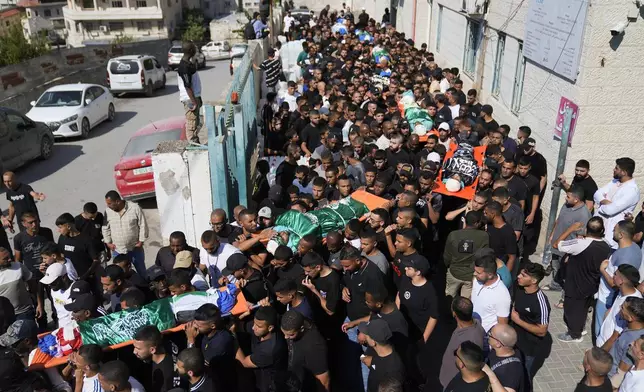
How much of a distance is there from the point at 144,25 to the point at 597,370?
227 ft

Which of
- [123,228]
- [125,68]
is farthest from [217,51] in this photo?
[123,228]

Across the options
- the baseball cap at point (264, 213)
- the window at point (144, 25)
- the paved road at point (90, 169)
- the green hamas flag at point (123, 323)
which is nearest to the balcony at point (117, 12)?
the window at point (144, 25)

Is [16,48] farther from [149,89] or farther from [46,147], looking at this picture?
[46,147]

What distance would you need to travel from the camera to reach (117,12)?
6538 centimetres

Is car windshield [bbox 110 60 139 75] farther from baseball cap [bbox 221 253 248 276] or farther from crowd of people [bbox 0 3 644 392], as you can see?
baseball cap [bbox 221 253 248 276]

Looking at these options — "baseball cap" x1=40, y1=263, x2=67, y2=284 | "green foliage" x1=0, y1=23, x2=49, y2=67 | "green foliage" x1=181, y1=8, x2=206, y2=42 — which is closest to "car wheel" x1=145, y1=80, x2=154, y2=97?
"green foliage" x1=0, y1=23, x2=49, y2=67

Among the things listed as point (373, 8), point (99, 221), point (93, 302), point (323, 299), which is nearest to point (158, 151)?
point (99, 221)

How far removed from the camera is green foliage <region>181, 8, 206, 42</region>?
63581mm

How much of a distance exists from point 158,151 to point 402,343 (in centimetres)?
500

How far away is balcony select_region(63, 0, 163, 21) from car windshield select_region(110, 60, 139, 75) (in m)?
45.4

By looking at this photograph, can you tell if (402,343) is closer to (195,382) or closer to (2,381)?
(195,382)

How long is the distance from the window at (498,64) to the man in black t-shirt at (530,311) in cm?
820

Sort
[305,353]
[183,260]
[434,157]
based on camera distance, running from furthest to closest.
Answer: [434,157] < [183,260] < [305,353]

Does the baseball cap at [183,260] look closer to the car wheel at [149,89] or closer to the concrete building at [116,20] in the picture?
the car wheel at [149,89]
